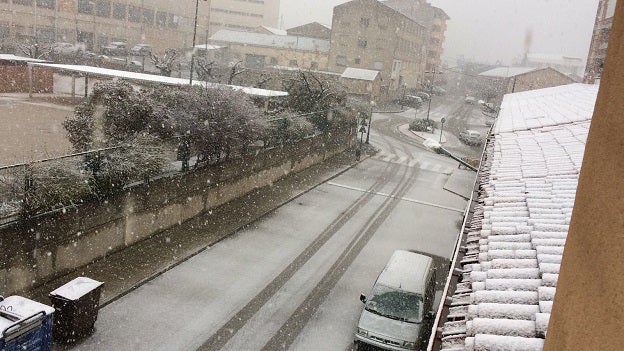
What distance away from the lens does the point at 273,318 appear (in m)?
12.6

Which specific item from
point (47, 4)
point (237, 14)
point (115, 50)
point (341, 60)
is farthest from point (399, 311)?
point (237, 14)

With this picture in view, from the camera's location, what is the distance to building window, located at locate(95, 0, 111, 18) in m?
66.0

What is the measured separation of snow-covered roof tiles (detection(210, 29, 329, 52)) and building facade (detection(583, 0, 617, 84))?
153 feet

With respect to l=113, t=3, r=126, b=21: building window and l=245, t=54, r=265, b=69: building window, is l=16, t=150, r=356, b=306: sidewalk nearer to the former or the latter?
l=245, t=54, r=265, b=69: building window

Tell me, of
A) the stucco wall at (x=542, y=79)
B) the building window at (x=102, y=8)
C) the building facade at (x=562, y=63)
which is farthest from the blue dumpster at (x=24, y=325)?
the building facade at (x=562, y=63)

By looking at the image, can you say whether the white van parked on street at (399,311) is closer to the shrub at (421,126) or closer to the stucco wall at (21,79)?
the stucco wall at (21,79)

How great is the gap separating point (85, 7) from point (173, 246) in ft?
197

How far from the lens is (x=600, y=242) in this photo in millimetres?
2061

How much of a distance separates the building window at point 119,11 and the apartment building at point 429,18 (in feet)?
180

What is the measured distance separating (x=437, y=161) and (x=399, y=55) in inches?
1614

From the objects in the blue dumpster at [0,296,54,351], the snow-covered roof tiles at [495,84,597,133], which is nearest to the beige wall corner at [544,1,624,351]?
the blue dumpster at [0,296,54,351]

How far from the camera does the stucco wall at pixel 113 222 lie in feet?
37.7

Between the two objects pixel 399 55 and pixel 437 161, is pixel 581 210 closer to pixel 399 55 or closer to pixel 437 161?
pixel 437 161

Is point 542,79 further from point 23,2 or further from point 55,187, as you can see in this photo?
point 55,187
